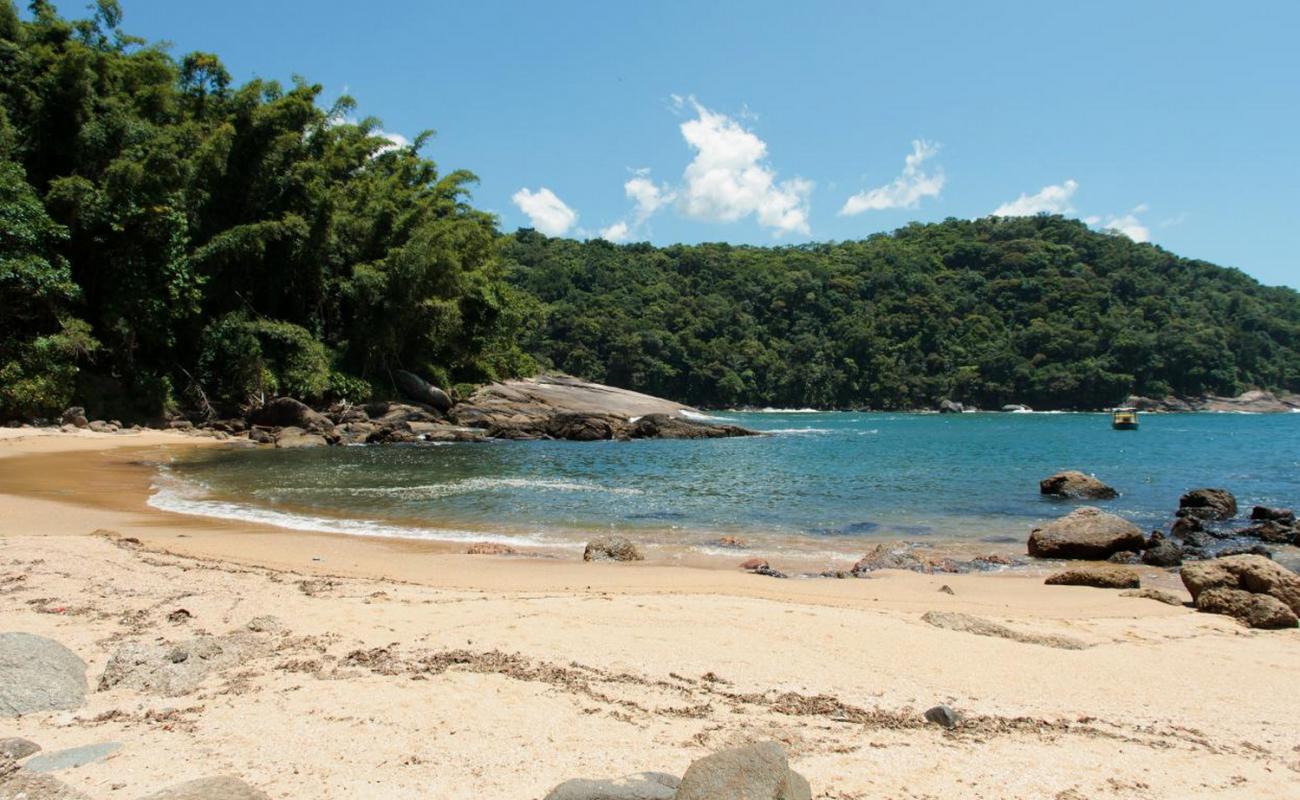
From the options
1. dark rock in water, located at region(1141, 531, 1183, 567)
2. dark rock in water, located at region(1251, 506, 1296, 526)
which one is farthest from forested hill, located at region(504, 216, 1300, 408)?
dark rock in water, located at region(1141, 531, 1183, 567)

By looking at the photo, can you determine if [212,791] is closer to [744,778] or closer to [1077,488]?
[744,778]

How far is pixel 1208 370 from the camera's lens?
91.7 metres

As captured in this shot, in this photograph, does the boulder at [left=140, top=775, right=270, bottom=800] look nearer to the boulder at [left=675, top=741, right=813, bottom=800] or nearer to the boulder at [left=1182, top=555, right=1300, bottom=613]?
the boulder at [left=675, top=741, right=813, bottom=800]

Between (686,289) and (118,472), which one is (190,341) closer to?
(118,472)

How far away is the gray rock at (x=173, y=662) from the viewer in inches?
188

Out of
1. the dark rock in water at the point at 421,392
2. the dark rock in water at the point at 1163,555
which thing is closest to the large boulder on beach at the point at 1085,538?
the dark rock in water at the point at 1163,555

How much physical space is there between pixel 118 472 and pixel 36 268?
11.6 meters

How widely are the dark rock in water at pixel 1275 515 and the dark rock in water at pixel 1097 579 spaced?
8538 mm

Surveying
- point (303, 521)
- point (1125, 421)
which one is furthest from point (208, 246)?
point (1125, 421)

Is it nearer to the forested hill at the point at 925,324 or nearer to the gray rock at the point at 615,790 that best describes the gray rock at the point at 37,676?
the gray rock at the point at 615,790

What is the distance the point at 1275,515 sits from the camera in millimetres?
16422

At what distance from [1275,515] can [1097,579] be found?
977 cm

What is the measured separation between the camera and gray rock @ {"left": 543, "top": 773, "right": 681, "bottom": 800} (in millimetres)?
3250

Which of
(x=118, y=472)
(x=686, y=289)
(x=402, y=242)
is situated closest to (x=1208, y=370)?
(x=686, y=289)
